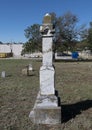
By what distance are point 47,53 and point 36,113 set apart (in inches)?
59.2

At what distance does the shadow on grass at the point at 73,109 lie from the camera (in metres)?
7.41

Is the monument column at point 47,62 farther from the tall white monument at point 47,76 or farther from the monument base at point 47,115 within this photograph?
the monument base at point 47,115

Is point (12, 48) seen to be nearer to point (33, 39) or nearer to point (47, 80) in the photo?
point (33, 39)

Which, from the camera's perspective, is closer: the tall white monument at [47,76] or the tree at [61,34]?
the tall white monument at [47,76]

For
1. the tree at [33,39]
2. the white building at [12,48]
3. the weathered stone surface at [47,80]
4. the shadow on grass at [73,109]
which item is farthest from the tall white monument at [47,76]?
the white building at [12,48]

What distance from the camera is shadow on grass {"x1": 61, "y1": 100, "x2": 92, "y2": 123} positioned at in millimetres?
7412

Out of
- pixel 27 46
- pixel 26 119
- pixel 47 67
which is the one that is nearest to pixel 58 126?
pixel 26 119

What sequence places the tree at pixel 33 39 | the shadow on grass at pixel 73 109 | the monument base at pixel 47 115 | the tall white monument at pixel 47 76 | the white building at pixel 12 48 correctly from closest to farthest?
the monument base at pixel 47 115 < the tall white monument at pixel 47 76 < the shadow on grass at pixel 73 109 < the tree at pixel 33 39 < the white building at pixel 12 48

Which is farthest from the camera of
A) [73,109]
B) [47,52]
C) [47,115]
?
[73,109]

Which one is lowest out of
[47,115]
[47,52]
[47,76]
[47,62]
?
[47,115]

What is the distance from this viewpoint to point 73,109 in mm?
8258

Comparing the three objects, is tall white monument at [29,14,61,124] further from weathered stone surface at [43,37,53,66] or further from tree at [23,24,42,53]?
tree at [23,24,42,53]

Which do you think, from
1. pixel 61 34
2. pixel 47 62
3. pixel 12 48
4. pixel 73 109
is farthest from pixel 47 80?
pixel 12 48

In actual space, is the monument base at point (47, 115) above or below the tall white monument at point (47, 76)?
below
